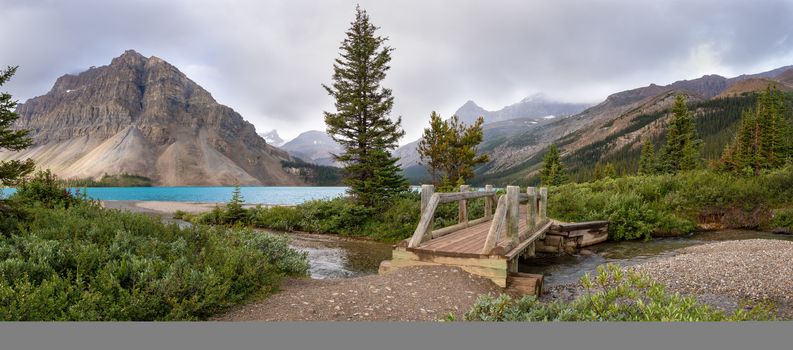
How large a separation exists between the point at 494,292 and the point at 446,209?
14.9 meters

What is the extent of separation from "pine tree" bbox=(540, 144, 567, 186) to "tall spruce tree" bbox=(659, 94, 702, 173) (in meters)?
11.8

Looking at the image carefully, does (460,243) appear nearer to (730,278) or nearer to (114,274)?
(730,278)

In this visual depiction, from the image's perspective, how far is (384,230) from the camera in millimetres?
23391

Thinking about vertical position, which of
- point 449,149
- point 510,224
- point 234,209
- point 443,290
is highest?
point 449,149

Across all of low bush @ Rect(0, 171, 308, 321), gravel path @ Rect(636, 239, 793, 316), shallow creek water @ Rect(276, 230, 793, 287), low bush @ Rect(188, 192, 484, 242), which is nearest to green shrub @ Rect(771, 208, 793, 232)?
shallow creek water @ Rect(276, 230, 793, 287)

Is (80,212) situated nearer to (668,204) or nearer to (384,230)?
(384,230)

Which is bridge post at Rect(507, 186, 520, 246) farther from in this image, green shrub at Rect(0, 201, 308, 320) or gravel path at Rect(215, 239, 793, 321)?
green shrub at Rect(0, 201, 308, 320)

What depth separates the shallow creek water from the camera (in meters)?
14.3

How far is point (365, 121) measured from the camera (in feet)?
86.5

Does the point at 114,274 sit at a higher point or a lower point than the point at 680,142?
lower

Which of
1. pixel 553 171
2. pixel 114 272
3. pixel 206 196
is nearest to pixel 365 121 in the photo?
pixel 114 272

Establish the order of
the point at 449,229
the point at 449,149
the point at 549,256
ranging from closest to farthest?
the point at 449,229
the point at 549,256
the point at 449,149

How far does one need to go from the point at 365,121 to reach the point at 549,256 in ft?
47.1

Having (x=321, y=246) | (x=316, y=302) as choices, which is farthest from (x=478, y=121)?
(x=316, y=302)
